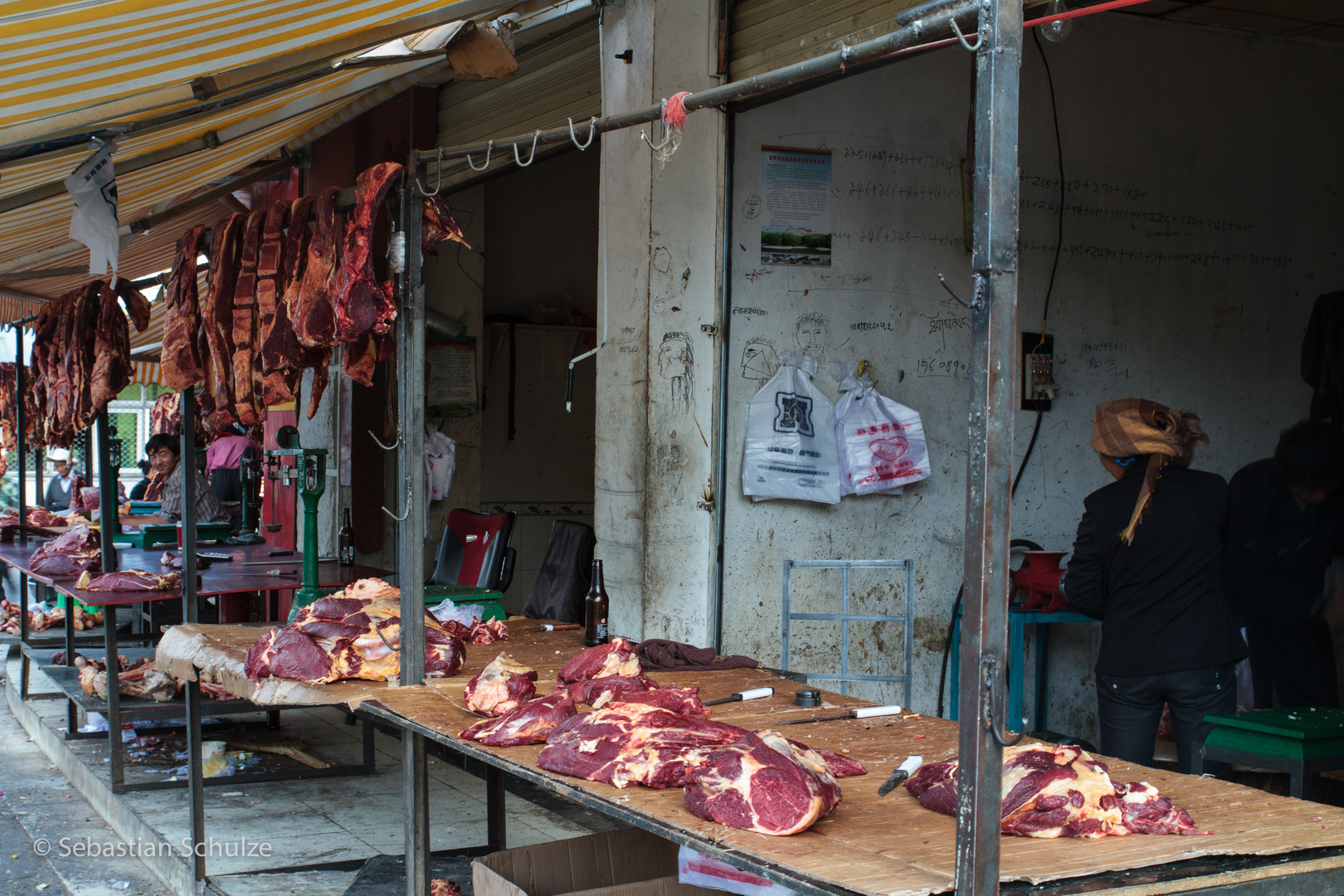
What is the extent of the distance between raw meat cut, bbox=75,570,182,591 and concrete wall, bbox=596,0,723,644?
2.37m

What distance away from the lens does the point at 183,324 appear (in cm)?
529

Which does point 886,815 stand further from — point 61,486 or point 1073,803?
point 61,486

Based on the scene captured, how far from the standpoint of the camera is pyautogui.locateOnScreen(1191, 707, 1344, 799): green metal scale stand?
4.18m

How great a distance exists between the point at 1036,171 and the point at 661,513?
10.0 ft

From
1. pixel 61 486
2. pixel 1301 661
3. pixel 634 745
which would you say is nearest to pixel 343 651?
pixel 634 745

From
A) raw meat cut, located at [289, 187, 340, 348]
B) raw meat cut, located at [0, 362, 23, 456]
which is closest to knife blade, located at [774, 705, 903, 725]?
raw meat cut, located at [289, 187, 340, 348]

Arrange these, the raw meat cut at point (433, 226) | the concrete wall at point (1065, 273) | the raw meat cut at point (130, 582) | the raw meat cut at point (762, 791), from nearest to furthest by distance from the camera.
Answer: the raw meat cut at point (762, 791), the raw meat cut at point (433, 226), the raw meat cut at point (130, 582), the concrete wall at point (1065, 273)

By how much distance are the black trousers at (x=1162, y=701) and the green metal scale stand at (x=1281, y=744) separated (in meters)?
0.09

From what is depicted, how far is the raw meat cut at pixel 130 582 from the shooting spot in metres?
5.76

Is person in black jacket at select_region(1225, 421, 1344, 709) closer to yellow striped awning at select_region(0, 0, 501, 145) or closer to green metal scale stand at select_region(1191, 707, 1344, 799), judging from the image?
green metal scale stand at select_region(1191, 707, 1344, 799)

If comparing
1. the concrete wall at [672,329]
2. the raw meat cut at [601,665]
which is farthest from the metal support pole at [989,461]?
the concrete wall at [672,329]

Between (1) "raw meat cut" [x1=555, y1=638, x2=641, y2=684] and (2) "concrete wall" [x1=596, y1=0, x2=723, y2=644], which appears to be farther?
(2) "concrete wall" [x1=596, y1=0, x2=723, y2=644]

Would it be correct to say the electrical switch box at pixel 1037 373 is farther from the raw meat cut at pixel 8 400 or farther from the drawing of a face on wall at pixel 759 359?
the raw meat cut at pixel 8 400

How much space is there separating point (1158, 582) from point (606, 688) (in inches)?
97.1
